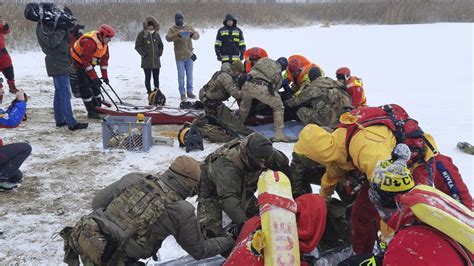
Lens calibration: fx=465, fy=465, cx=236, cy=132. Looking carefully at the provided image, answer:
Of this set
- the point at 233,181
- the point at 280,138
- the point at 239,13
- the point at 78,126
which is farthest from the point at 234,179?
the point at 239,13

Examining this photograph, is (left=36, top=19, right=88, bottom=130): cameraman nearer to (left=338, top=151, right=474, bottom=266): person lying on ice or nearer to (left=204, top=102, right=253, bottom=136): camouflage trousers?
(left=204, top=102, right=253, bottom=136): camouflage trousers

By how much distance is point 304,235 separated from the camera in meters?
2.67

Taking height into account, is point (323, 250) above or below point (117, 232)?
below

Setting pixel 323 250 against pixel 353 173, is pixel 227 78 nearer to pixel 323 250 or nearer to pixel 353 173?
pixel 353 173

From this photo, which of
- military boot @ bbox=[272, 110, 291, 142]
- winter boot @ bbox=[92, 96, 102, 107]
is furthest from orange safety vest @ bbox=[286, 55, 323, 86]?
winter boot @ bbox=[92, 96, 102, 107]

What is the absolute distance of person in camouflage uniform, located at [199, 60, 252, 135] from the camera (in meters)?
6.52

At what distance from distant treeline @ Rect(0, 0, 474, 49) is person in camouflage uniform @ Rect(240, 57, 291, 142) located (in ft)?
34.9

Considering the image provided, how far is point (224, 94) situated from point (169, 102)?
2573 millimetres

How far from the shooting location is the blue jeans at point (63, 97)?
6.52m

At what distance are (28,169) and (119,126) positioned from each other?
1165 mm

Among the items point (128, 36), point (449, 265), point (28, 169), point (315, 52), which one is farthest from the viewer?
point (128, 36)

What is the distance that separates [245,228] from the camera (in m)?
2.99

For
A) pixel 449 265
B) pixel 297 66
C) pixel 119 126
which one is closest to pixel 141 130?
pixel 119 126

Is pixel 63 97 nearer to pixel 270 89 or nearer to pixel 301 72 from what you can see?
pixel 270 89
